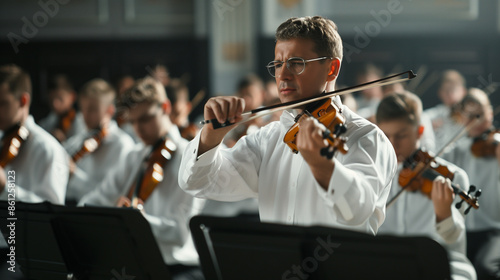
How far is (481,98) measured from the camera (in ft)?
13.0

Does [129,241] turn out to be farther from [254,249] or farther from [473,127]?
[473,127]

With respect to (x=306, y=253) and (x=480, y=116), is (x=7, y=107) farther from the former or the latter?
(x=480, y=116)

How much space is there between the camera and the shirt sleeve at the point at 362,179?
62.6 inches

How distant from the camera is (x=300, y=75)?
6.11 ft

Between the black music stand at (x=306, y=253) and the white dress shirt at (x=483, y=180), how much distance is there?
2.53 meters

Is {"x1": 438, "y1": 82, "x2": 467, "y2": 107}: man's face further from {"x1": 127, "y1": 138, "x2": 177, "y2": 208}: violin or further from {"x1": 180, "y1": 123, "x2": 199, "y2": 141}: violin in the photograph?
{"x1": 127, "y1": 138, "x2": 177, "y2": 208}: violin

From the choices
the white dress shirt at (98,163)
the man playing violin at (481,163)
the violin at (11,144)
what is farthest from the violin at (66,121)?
the man playing violin at (481,163)

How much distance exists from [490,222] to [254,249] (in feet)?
8.80

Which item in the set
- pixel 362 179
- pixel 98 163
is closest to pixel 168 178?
pixel 98 163

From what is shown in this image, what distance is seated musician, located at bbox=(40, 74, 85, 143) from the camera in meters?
6.67

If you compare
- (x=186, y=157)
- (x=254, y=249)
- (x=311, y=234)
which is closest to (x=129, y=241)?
(x=186, y=157)

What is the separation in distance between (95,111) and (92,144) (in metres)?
0.35

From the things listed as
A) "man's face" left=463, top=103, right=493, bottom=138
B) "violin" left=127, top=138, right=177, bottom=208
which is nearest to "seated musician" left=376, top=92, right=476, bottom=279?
"man's face" left=463, top=103, right=493, bottom=138

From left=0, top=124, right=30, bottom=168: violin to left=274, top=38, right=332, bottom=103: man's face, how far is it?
6.40ft
